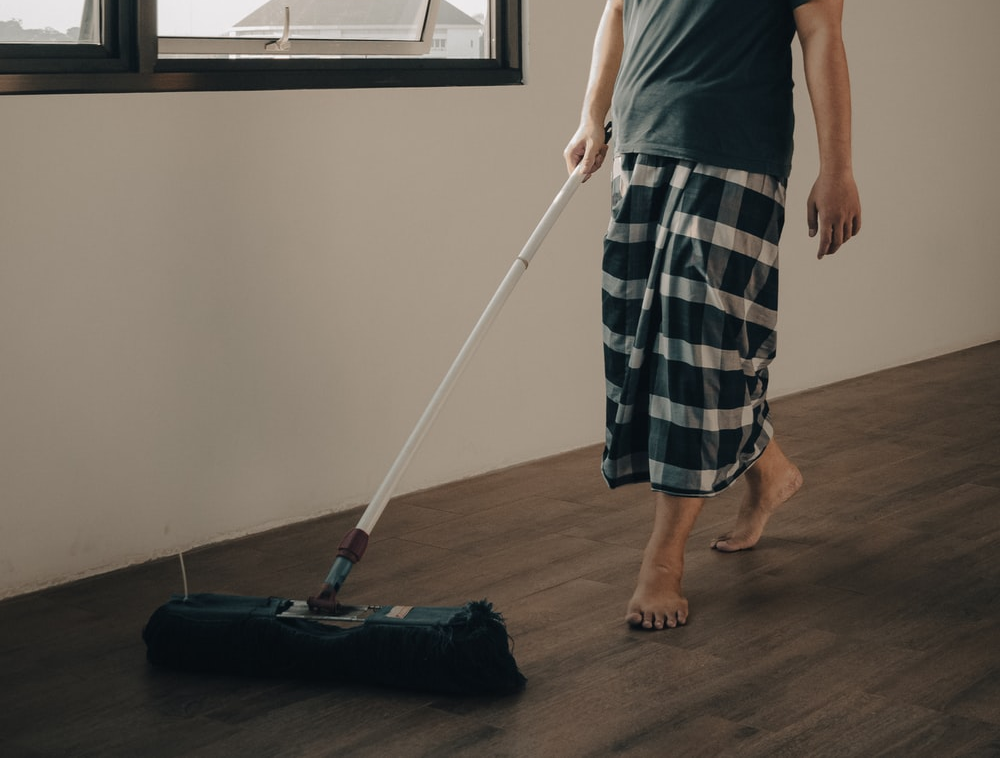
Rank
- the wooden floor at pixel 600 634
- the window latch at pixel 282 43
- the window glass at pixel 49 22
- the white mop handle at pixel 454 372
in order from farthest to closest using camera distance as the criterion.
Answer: the window latch at pixel 282 43 < the window glass at pixel 49 22 < the white mop handle at pixel 454 372 < the wooden floor at pixel 600 634

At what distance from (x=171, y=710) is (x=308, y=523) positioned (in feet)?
3.24

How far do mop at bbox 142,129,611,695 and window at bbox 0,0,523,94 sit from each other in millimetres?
1013

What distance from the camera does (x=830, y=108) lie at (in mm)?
2104

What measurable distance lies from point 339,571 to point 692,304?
71cm

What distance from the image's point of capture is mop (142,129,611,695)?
5.90ft

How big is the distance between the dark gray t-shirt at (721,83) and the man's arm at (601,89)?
209 millimetres

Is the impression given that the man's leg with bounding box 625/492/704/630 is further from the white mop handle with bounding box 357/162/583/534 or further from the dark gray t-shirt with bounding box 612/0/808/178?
the dark gray t-shirt with bounding box 612/0/808/178

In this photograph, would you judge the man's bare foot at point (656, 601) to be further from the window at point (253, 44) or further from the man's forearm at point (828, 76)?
the window at point (253, 44)

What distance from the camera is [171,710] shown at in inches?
71.5

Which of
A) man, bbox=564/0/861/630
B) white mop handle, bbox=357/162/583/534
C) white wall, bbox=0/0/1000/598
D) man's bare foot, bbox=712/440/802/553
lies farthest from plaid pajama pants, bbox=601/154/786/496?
white wall, bbox=0/0/1000/598

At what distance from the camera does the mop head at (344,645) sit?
5.89 ft

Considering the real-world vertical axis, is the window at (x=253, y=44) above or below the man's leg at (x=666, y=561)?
above

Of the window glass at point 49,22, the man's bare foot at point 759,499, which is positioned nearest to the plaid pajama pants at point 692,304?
the man's bare foot at point 759,499

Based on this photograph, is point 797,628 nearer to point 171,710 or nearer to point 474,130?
point 171,710
